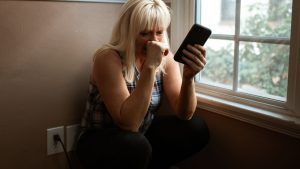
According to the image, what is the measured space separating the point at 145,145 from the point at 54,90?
0.52 m

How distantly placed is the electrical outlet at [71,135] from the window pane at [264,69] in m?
0.74

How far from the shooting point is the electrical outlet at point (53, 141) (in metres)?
1.47

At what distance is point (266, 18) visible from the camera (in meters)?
1.29

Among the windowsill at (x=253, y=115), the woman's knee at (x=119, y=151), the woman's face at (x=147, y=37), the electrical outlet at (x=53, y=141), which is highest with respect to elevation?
the woman's face at (x=147, y=37)

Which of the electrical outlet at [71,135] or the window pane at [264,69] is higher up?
the window pane at [264,69]

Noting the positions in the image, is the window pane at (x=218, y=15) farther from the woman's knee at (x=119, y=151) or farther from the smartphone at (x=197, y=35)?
the woman's knee at (x=119, y=151)

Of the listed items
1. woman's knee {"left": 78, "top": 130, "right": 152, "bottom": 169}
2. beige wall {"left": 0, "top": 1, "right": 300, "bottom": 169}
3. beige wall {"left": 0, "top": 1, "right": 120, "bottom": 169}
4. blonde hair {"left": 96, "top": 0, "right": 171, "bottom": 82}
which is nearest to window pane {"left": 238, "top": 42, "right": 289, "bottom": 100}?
beige wall {"left": 0, "top": 1, "right": 300, "bottom": 169}

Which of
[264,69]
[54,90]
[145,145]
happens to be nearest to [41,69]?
[54,90]

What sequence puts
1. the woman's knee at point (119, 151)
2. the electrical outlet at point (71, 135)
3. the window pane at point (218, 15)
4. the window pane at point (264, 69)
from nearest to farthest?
the woman's knee at point (119, 151) < the window pane at point (264, 69) < the window pane at point (218, 15) < the electrical outlet at point (71, 135)

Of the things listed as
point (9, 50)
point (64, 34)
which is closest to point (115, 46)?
point (64, 34)

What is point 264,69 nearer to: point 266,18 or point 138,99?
point 266,18

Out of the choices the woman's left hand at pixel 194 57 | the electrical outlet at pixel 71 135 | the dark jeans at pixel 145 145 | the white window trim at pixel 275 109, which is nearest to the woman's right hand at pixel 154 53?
the woman's left hand at pixel 194 57

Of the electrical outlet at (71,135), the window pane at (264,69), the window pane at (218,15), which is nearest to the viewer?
the window pane at (264,69)

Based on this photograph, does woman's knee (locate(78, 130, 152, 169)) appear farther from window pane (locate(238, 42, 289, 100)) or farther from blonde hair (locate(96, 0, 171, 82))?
window pane (locate(238, 42, 289, 100))
